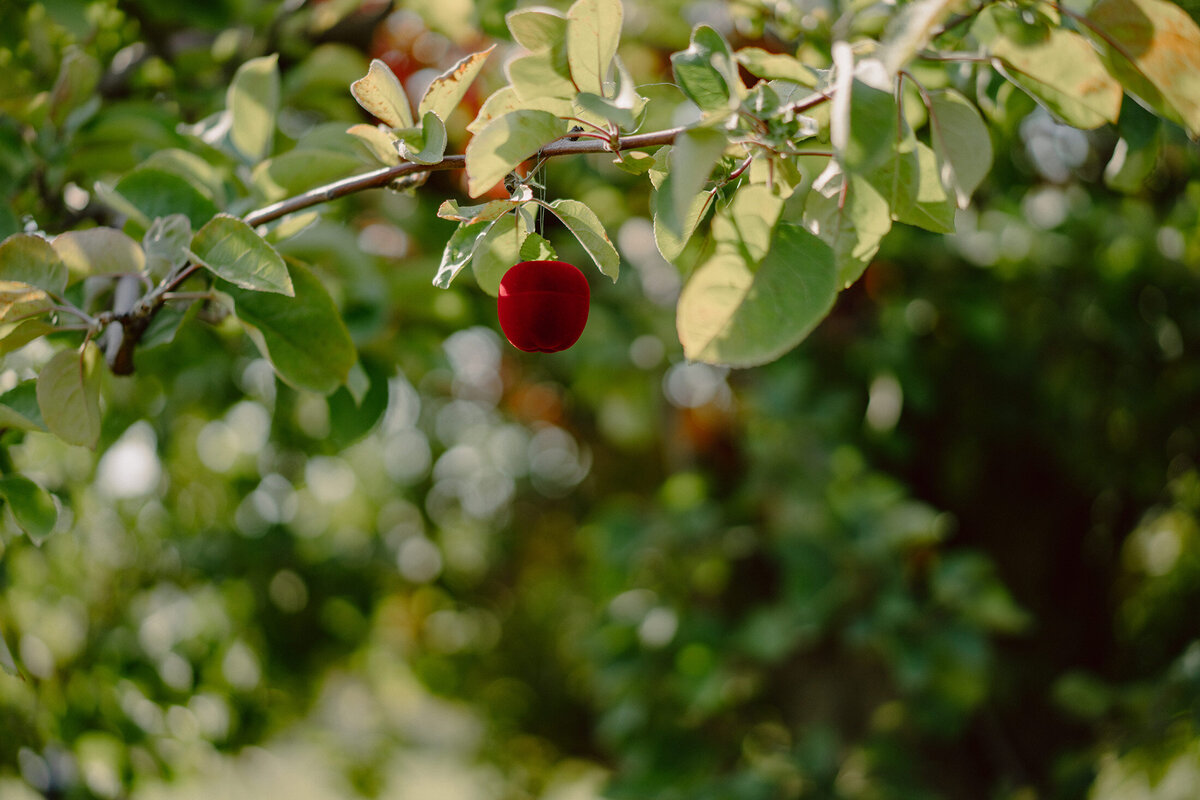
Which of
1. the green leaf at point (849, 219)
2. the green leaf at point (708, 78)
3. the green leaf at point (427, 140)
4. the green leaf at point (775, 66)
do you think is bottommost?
the green leaf at point (427, 140)

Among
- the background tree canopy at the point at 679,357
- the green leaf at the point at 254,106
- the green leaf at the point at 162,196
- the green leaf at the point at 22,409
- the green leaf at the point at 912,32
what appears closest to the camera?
the green leaf at the point at 912,32

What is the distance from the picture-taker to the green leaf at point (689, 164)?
1.30 feet

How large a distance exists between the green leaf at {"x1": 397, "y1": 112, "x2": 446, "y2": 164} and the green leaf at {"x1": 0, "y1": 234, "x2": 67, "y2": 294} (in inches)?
10.6

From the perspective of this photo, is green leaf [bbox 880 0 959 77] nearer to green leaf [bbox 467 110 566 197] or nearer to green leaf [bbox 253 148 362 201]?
green leaf [bbox 467 110 566 197]

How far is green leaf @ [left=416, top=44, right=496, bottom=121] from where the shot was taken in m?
0.51

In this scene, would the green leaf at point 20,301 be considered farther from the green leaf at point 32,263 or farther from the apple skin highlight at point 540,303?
the apple skin highlight at point 540,303

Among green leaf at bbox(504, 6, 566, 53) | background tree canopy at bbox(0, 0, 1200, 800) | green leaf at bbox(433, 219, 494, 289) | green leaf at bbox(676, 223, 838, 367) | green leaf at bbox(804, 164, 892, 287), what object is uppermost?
green leaf at bbox(504, 6, 566, 53)

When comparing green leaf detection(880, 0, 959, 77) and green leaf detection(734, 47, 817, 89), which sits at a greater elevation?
green leaf detection(880, 0, 959, 77)

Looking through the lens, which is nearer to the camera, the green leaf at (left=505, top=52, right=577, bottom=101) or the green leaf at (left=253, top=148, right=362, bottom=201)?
the green leaf at (left=505, top=52, right=577, bottom=101)

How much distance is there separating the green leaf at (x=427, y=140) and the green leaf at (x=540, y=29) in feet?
0.25

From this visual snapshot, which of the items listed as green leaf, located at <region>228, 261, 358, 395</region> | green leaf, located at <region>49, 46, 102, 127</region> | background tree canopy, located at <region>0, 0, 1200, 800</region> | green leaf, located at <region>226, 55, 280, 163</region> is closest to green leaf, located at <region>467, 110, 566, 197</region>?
background tree canopy, located at <region>0, 0, 1200, 800</region>

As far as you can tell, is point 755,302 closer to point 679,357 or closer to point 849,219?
point 849,219

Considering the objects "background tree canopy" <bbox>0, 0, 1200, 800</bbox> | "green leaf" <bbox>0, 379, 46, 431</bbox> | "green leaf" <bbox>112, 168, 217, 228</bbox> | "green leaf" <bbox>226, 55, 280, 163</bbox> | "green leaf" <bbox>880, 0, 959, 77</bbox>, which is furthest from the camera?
"green leaf" <bbox>226, 55, 280, 163</bbox>

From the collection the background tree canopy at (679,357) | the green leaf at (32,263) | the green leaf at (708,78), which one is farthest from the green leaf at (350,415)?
the green leaf at (708,78)
